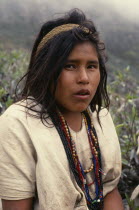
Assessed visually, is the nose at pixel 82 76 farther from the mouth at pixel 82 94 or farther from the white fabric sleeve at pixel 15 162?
the white fabric sleeve at pixel 15 162

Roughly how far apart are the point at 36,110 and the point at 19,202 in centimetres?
41

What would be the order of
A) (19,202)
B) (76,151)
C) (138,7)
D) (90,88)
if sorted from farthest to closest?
(138,7), (76,151), (90,88), (19,202)

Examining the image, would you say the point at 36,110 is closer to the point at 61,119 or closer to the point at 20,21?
the point at 61,119

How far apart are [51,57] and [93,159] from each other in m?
0.55

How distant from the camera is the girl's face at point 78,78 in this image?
138cm

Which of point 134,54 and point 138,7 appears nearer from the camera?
point 138,7

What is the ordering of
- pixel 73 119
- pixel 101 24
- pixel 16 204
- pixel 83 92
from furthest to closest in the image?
pixel 101 24 < pixel 73 119 < pixel 83 92 < pixel 16 204

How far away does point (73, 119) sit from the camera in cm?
157

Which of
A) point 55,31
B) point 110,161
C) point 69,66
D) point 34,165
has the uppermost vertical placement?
point 55,31

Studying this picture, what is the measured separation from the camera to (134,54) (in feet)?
28.4

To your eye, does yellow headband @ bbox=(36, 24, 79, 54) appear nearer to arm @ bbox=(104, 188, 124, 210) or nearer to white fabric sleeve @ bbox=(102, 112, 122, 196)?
white fabric sleeve @ bbox=(102, 112, 122, 196)

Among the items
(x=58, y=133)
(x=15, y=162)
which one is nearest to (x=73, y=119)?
(x=58, y=133)

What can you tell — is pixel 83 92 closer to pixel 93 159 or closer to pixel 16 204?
pixel 93 159

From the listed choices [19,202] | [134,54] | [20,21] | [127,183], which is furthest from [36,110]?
[134,54]
